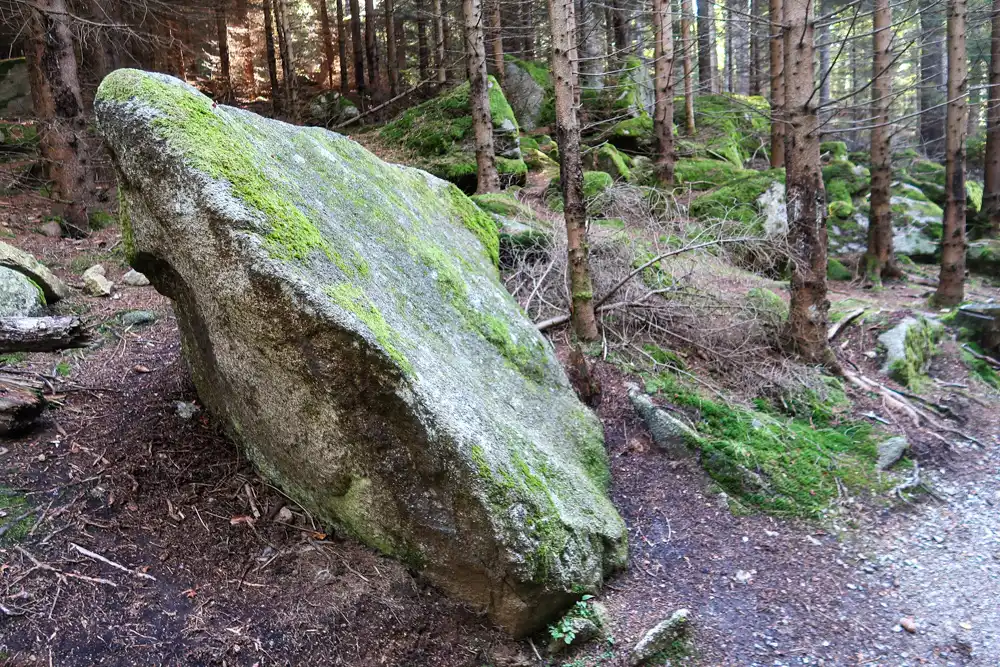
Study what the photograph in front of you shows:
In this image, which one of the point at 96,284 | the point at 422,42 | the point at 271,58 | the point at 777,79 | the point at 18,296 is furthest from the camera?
the point at 422,42

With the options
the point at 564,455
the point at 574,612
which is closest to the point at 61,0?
the point at 564,455

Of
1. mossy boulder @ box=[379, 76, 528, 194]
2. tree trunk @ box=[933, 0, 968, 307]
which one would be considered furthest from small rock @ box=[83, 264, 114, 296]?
tree trunk @ box=[933, 0, 968, 307]

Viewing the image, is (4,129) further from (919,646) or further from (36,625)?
(919,646)

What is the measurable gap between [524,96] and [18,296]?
13.2 m

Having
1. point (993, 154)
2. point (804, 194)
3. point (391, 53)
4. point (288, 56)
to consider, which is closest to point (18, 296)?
point (804, 194)

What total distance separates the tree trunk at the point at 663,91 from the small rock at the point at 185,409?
10.5m

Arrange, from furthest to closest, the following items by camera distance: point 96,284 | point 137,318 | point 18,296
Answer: point 96,284, point 137,318, point 18,296

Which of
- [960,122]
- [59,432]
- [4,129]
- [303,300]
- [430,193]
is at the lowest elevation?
[59,432]

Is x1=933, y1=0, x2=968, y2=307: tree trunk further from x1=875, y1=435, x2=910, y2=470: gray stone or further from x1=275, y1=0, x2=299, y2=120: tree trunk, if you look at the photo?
x1=275, y1=0, x2=299, y2=120: tree trunk

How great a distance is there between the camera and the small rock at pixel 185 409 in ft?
14.8

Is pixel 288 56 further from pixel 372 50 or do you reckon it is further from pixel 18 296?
pixel 18 296

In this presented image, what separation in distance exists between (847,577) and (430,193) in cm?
486

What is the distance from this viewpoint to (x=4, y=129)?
1225 cm

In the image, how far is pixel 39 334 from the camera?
13.9 feet
